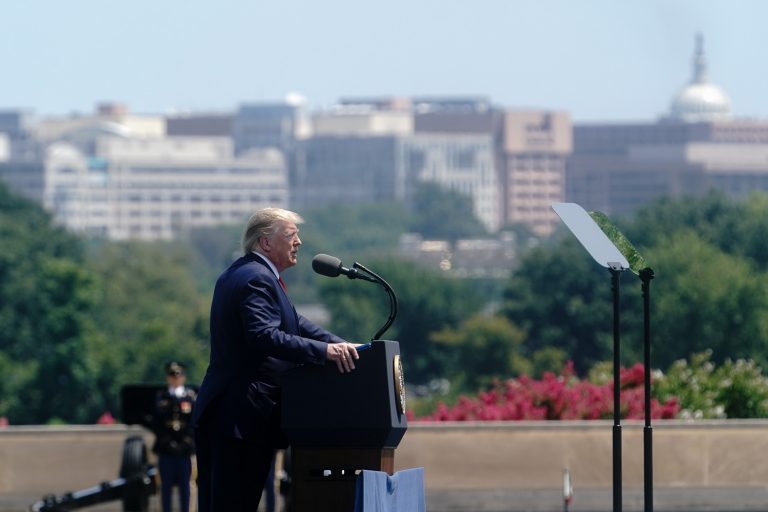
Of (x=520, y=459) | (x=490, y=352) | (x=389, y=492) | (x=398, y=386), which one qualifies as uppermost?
(x=398, y=386)

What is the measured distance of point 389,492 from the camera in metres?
9.51

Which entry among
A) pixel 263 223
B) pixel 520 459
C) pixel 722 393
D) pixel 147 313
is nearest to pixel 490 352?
pixel 147 313

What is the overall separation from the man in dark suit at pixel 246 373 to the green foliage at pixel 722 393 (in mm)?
13540

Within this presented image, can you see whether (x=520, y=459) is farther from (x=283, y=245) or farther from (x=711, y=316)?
(x=711, y=316)

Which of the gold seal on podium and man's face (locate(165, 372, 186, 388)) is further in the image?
man's face (locate(165, 372, 186, 388))

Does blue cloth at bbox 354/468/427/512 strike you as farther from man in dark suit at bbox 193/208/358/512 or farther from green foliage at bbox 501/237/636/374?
green foliage at bbox 501/237/636/374

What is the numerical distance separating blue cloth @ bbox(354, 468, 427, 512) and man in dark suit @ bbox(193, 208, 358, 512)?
51cm

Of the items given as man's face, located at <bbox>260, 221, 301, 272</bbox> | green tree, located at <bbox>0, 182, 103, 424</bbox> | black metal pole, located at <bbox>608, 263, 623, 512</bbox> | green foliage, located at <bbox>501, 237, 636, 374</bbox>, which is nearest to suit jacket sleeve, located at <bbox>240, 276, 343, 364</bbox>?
man's face, located at <bbox>260, 221, 301, 272</bbox>

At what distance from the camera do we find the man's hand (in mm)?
9414

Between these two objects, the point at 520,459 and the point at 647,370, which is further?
the point at 520,459

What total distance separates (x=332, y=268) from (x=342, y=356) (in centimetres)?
46

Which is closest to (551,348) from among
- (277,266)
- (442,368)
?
(442,368)

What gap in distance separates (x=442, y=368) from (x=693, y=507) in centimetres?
10332

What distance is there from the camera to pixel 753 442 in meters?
20.5
